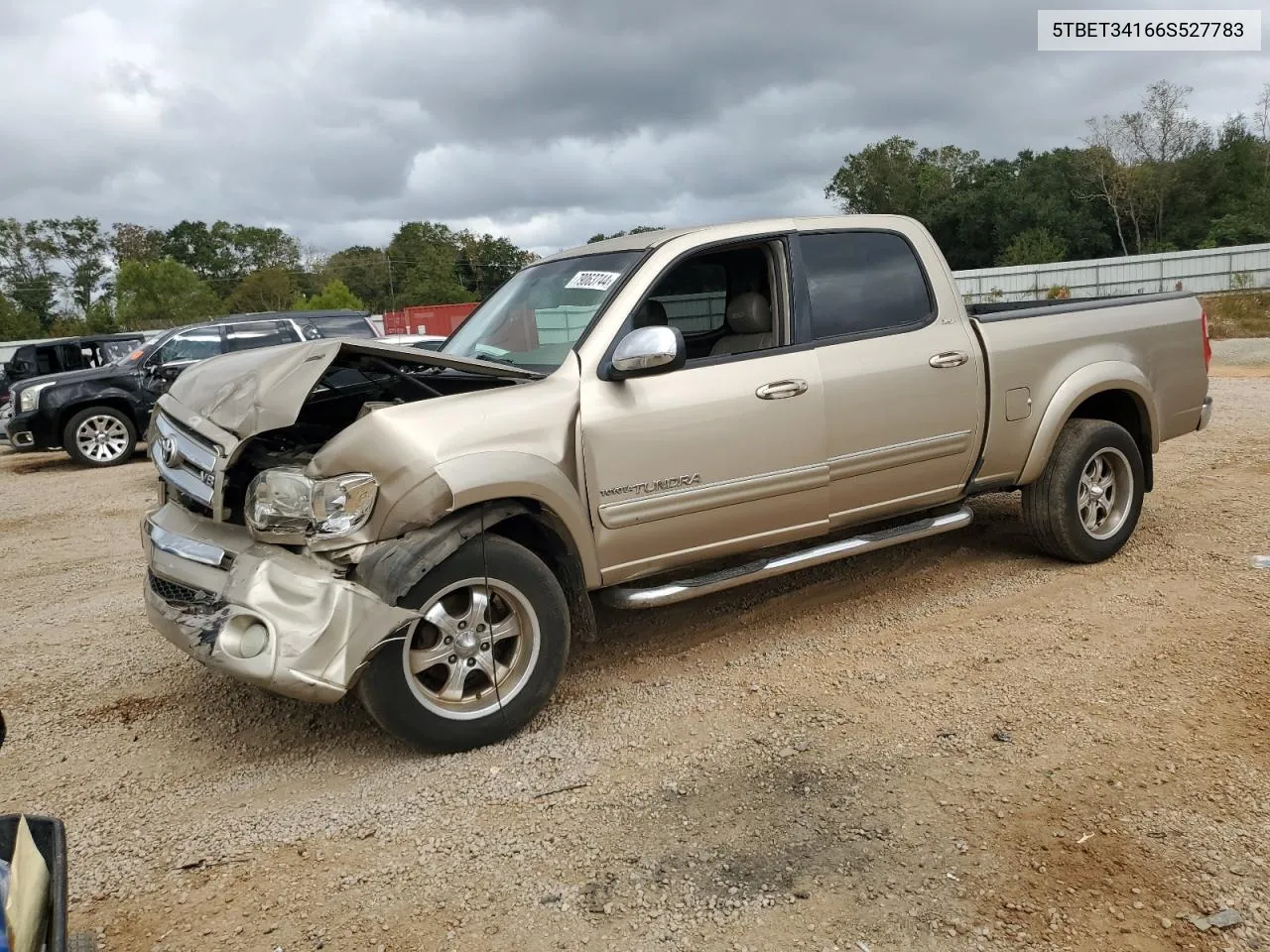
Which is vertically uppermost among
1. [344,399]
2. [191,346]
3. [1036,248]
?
[1036,248]

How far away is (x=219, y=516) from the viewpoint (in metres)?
3.52

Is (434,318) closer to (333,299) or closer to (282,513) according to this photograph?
(282,513)

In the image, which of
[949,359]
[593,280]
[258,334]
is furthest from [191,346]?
[949,359]

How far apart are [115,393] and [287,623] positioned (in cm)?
1085

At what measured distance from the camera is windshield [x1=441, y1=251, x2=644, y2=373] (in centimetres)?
410

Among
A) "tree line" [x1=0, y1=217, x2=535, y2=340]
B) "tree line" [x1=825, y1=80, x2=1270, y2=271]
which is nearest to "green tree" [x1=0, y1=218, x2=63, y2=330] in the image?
"tree line" [x1=0, y1=217, x2=535, y2=340]

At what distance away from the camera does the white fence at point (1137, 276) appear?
3144 cm

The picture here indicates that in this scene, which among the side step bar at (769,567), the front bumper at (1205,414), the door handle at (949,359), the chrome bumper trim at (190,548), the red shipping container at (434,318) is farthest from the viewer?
the red shipping container at (434,318)

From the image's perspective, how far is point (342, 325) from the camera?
12805 mm

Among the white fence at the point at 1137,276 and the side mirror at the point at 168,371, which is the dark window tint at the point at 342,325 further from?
the white fence at the point at 1137,276

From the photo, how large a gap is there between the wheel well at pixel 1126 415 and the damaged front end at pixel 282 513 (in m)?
3.52

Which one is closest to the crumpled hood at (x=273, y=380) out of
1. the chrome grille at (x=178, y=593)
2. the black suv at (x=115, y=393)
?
the chrome grille at (x=178, y=593)

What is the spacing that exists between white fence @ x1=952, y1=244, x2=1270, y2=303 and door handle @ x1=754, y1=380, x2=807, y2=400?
2733 centimetres

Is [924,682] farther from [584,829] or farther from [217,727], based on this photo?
[217,727]
